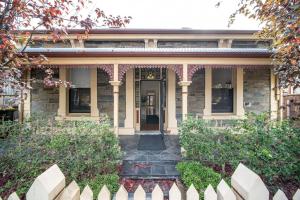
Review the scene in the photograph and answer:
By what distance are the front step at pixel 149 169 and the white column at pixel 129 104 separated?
12.2ft

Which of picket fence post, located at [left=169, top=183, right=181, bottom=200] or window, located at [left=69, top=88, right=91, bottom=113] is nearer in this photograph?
picket fence post, located at [left=169, top=183, right=181, bottom=200]

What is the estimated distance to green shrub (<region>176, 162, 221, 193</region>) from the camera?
15.0 feet

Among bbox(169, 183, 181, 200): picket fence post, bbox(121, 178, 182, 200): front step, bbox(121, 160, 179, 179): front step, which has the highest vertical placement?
bbox(169, 183, 181, 200): picket fence post

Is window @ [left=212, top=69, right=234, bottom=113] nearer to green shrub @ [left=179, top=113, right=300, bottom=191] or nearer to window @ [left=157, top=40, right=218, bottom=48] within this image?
window @ [left=157, top=40, right=218, bottom=48]

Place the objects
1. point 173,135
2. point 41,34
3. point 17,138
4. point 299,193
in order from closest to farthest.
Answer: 1. point 299,193
2. point 17,138
3. point 173,135
4. point 41,34

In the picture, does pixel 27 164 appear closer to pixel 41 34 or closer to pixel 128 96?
pixel 128 96

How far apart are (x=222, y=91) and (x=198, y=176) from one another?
19.5 ft

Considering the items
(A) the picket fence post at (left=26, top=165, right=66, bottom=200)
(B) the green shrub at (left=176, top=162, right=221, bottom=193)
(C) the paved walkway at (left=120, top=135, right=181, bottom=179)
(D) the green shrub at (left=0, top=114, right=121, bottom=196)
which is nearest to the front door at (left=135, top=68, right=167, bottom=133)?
(C) the paved walkway at (left=120, top=135, right=181, bottom=179)

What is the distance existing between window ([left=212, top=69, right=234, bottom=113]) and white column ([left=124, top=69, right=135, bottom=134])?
357 centimetres

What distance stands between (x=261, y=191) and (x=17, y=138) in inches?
220

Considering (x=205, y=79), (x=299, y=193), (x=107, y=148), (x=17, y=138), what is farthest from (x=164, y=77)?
(x=299, y=193)

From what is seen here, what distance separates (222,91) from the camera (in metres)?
9.94

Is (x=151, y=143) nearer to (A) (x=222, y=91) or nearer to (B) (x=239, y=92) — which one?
(A) (x=222, y=91)

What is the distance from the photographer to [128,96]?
9.77 m
